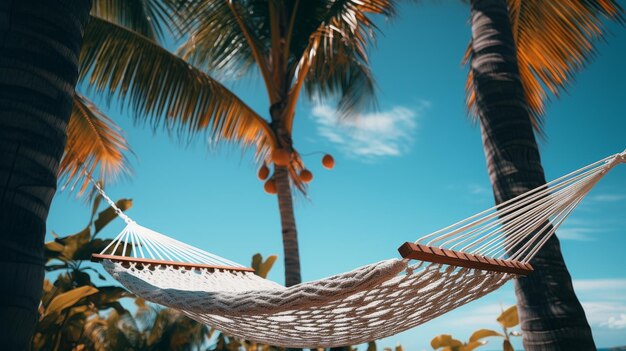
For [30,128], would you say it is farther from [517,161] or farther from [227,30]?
[227,30]

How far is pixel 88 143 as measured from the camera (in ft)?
12.5

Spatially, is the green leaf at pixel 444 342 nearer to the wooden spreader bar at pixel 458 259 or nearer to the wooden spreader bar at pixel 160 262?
the wooden spreader bar at pixel 160 262

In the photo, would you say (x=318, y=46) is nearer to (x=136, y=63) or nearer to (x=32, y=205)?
(x=136, y=63)

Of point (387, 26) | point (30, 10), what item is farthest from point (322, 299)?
point (387, 26)

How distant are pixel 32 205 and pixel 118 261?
1.12 metres

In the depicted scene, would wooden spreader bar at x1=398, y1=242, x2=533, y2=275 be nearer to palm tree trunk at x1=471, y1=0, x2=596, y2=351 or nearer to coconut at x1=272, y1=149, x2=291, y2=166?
palm tree trunk at x1=471, y1=0, x2=596, y2=351

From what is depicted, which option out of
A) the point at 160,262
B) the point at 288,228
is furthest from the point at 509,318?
the point at 160,262

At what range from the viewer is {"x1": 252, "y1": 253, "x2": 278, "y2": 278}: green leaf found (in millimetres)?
4191

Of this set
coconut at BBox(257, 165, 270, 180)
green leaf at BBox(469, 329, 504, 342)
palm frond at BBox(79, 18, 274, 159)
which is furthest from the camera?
coconut at BBox(257, 165, 270, 180)

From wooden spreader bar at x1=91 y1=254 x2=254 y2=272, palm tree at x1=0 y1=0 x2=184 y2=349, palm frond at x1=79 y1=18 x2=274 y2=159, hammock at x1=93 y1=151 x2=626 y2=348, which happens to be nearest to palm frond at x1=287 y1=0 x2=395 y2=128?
palm frond at x1=79 y1=18 x2=274 y2=159

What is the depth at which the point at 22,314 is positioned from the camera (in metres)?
0.80

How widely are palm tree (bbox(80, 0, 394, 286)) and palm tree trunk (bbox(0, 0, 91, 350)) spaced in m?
2.30

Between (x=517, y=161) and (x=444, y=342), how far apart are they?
1870 millimetres

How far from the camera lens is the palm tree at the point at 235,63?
3271 mm
